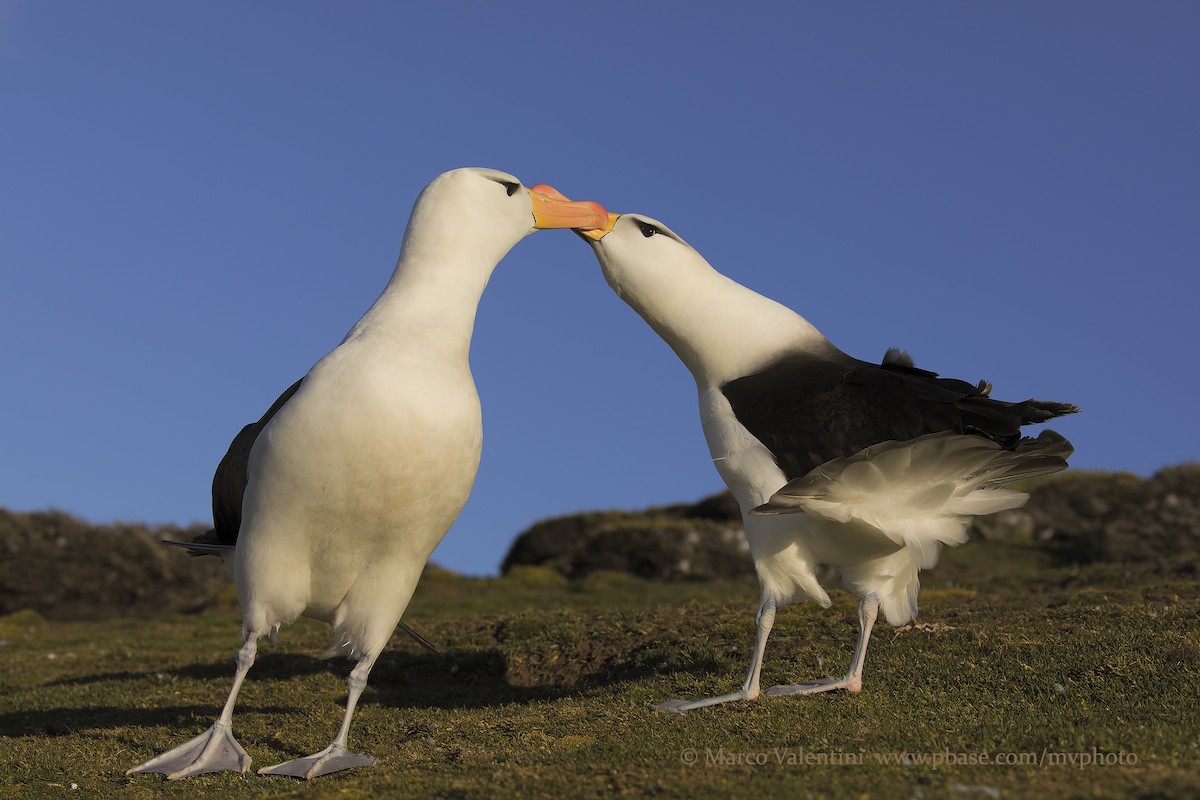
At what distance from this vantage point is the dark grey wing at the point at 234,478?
717 centimetres

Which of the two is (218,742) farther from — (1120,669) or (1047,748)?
(1120,669)

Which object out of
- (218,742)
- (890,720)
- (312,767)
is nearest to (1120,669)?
(890,720)

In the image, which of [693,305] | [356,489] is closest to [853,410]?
[693,305]

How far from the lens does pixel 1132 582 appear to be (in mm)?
12977

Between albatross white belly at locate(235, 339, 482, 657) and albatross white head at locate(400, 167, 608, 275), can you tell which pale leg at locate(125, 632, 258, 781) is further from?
albatross white head at locate(400, 167, 608, 275)

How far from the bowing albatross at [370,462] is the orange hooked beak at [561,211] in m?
0.38

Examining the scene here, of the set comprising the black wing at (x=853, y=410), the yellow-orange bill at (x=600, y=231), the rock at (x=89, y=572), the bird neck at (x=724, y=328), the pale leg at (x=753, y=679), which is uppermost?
the yellow-orange bill at (x=600, y=231)

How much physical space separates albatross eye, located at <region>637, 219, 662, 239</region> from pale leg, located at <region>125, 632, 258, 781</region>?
3.76m

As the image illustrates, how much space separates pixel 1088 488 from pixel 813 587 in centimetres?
2578

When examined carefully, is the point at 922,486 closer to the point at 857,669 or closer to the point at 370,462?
the point at 857,669

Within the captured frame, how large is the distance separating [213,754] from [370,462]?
2.19 m

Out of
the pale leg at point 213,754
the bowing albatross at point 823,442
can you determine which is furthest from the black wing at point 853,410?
the pale leg at point 213,754

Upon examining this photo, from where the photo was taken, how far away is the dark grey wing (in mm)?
7168

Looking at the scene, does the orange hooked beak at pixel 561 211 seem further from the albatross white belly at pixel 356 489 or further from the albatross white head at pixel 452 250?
the albatross white belly at pixel 356 489
